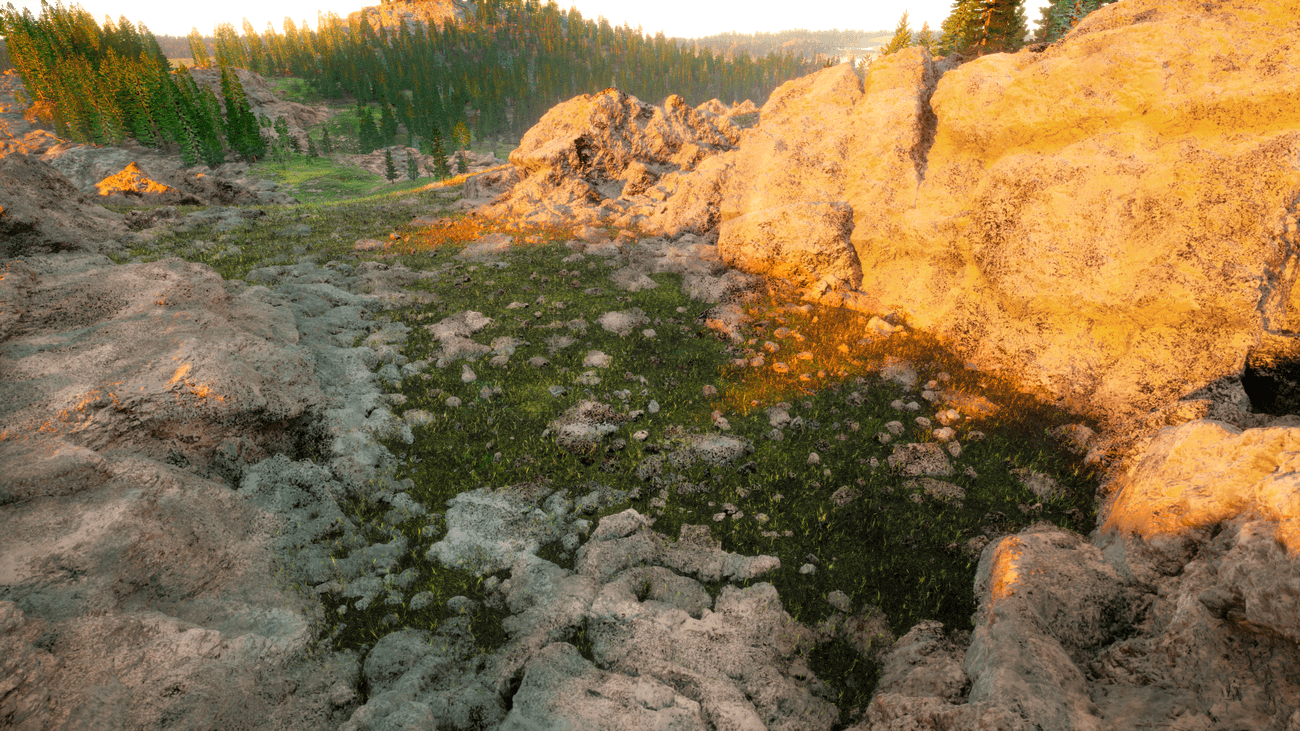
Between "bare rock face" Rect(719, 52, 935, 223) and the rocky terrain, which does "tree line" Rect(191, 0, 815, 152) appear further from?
the rocky terrain

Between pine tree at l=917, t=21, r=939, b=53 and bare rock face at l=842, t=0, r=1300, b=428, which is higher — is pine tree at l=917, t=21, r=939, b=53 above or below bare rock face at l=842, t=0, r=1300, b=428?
above

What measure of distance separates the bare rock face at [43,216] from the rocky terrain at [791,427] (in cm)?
14

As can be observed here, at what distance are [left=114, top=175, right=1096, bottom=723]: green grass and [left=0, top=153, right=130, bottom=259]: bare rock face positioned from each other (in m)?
9.85

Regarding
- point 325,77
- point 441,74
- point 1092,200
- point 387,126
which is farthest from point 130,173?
point 325,77

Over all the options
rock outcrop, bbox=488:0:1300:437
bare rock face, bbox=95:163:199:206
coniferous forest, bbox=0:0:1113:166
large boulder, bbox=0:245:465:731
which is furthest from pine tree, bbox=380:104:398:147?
rock outcrop, bbox=488:0:1300:437

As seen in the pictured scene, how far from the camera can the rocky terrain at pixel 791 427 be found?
5.49 metres

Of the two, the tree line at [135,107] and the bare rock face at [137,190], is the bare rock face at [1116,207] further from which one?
the tree line at [135,107]

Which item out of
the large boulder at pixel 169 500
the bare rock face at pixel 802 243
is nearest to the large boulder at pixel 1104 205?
the bare rock face at pixel 802 243

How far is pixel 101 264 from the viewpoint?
47.8ft

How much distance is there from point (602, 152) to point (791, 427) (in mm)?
25775

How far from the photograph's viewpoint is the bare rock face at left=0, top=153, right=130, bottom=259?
14523 millimetres

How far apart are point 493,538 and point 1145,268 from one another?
14711 mm

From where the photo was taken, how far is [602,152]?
1264 inches

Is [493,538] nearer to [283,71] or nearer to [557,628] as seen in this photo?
[557,628]
